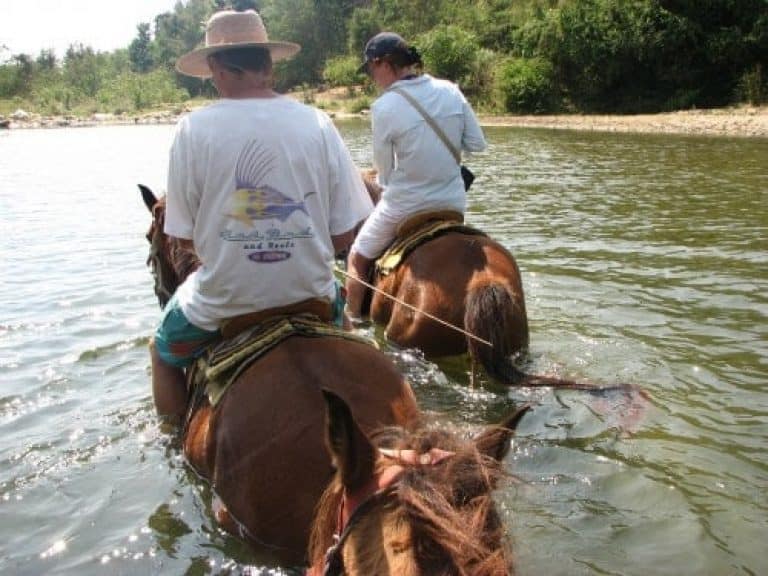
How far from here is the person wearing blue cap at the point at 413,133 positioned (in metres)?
5.48

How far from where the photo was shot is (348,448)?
6.39 feet

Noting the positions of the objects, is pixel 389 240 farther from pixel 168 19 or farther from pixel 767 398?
pixel 168 19

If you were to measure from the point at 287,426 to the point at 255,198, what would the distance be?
2.99 ft

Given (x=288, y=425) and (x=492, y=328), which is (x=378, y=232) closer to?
(x=492, y=328)

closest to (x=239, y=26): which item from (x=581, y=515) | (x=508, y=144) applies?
(x=581, y=515)

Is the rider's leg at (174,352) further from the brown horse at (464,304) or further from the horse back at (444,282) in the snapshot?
the horse back at (444,282)

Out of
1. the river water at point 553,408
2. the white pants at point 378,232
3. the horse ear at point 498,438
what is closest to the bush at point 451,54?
the river water at point 553,408

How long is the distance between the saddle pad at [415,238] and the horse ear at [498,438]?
3.56m

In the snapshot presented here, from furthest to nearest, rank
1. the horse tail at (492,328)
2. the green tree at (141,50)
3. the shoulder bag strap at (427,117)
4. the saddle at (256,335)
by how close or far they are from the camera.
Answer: the green tree at (141,50)
the shoulder bag strap at (427,117)
the horse tail at (492,328)
the saddle at (256,335)

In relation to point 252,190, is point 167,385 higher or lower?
lower

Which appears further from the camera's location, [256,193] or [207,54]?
[207,54]

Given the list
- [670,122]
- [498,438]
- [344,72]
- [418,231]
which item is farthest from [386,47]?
[344,72]

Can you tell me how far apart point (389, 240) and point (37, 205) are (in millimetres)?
11732

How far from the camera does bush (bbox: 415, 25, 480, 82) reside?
A: 41250 millimetres
